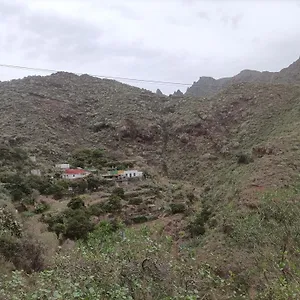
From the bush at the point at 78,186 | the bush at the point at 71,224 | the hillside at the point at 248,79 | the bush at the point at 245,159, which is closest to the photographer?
the bush at the point at 71,224

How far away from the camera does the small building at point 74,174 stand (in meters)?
25.9

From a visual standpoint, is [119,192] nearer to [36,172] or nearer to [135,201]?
[135,201]

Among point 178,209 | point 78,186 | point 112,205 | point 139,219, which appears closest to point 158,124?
point 78,186

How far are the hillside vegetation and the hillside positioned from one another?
0.73 m

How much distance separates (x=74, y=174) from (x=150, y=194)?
587 cm

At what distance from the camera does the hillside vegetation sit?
373cm

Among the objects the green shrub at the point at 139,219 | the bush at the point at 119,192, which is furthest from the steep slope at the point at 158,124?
the green shrub at the point at 139,219

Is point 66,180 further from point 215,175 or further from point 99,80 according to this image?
point 99,80

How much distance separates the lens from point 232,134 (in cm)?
3162

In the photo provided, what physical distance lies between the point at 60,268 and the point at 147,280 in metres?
0.89

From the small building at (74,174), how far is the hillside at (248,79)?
2369cm

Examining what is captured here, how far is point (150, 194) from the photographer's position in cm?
2427

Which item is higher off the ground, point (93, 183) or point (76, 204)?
point (93, 183)

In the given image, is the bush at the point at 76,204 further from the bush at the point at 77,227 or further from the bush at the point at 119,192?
the bush at the point at 119,192
